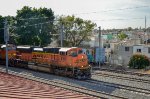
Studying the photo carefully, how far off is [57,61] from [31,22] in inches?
1126

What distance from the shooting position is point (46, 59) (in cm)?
3272

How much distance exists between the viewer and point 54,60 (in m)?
31.1

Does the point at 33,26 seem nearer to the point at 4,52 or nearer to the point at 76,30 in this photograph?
the point at 76,30

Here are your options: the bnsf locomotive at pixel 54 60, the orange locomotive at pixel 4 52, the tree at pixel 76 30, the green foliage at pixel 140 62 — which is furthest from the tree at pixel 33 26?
the green foliage at pixel 140 62

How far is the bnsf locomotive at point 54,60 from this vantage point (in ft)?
94.0

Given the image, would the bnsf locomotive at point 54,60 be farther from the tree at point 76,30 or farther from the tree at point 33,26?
the tree at point 76,30

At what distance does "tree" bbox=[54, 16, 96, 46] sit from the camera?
63000mm

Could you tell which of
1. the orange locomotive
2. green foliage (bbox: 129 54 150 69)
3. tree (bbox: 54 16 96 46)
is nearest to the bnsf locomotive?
the orange locomotive

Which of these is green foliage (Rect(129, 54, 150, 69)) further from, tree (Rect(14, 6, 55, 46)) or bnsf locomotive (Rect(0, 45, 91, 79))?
tree (Rect(14, 6, 55, 46))

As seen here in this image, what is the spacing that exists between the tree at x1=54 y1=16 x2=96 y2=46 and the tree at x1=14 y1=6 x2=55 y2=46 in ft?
15.2

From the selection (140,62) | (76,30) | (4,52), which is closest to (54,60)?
(4,52)

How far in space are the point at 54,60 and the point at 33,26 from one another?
26.9 metres

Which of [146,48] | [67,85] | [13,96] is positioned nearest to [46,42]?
[146,48]

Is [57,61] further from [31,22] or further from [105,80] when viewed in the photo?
[31,22]
